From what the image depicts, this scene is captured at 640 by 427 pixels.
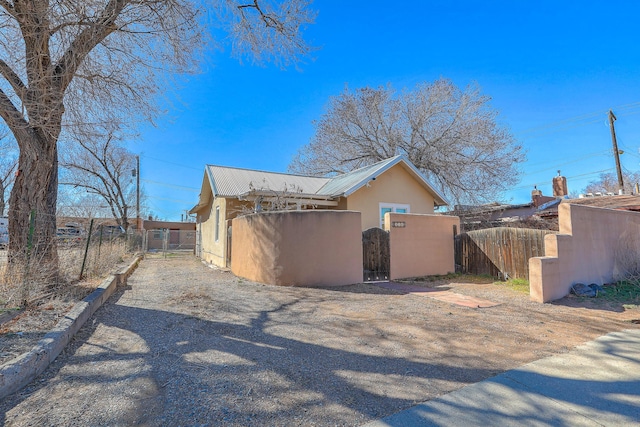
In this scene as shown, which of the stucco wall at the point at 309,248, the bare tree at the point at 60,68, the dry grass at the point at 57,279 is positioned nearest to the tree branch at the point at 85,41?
the bare tree at the point at 60,68

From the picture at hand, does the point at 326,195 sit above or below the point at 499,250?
above

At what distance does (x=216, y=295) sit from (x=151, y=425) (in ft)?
16.3

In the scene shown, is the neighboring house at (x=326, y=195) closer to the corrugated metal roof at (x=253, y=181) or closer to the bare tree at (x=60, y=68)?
the corrugated metal roof at (x=253, y=181)

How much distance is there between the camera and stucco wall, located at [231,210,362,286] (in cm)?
830

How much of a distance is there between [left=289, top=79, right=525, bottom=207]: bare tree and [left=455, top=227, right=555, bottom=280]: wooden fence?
29.2ft

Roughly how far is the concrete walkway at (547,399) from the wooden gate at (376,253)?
5.87 metres

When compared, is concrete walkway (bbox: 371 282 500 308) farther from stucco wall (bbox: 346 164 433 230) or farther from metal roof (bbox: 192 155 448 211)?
metal roof (bbox: 192 155 448 211)

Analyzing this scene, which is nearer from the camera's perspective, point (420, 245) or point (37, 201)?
point (37, 201)

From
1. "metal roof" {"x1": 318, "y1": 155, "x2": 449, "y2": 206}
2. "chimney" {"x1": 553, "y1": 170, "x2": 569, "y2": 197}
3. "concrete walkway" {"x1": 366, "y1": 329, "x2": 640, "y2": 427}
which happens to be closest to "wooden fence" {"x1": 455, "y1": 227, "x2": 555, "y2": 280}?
"metal roof" {"x1": 318, "y1": 155, "x2": 449, "y2": 206}

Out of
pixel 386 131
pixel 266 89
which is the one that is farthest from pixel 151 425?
pixel 386 131

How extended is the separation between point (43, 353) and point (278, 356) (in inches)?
90.8

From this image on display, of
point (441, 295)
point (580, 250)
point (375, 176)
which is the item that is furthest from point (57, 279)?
point (580, 250)

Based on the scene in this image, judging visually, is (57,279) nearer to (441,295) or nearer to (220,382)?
(220,382)

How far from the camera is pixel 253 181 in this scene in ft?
51.3
